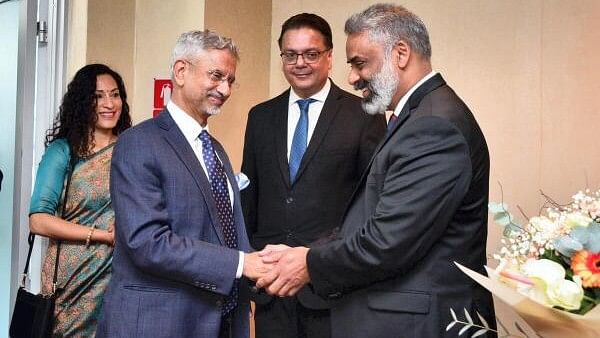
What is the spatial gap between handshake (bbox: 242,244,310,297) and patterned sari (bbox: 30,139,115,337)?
750 mm

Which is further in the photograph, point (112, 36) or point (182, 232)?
point (112, 36)

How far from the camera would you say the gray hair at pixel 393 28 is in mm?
2168

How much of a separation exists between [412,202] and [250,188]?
117cm

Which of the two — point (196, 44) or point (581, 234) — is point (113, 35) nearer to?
point (196, 44)

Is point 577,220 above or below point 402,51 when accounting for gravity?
below

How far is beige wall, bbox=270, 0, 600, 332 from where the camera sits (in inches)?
140

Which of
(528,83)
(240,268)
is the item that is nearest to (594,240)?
(240,268)

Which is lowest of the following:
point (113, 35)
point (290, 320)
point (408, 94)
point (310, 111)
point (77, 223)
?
point (290, 320)

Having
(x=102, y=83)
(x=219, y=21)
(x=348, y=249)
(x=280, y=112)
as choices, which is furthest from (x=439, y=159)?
(x=219, y=21)

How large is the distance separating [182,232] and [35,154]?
1801mm

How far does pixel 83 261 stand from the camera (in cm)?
275

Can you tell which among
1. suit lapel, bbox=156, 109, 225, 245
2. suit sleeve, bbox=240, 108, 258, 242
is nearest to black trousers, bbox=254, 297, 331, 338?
suit sleeve, bbox=240, 108, 258, 242

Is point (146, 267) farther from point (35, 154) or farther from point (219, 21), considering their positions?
point (219, 21)

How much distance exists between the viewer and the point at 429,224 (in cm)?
191
